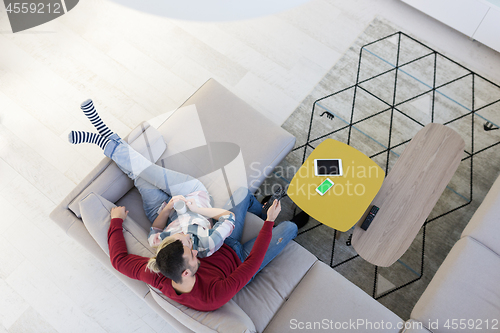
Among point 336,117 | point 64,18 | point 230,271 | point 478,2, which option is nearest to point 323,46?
point 336,117

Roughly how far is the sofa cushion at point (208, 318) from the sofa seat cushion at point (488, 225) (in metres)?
1.37

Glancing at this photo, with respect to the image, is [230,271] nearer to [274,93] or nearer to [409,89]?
[274,93]

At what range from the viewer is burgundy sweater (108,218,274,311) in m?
1.56

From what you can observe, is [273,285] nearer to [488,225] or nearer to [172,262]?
[172,262]

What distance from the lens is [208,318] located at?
1.53 metres

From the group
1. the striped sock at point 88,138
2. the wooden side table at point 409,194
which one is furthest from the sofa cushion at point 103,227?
the wooden side table at point 409,194

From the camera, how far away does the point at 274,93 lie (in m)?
2.87

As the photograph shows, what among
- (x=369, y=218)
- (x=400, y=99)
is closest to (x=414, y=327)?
(x=369, y=218)

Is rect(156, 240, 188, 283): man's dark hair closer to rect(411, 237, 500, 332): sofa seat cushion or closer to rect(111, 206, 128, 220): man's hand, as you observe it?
rect(111, 206, 128, 220): man's hand

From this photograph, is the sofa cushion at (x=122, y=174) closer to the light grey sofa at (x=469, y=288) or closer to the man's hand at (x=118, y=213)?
the man's hand at (x=118, y=213)

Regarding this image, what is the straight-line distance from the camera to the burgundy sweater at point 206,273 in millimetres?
1556

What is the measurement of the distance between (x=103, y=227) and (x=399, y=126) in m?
2.20

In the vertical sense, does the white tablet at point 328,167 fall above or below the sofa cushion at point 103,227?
above

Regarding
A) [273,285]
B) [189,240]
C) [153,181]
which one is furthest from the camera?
[153,181]
